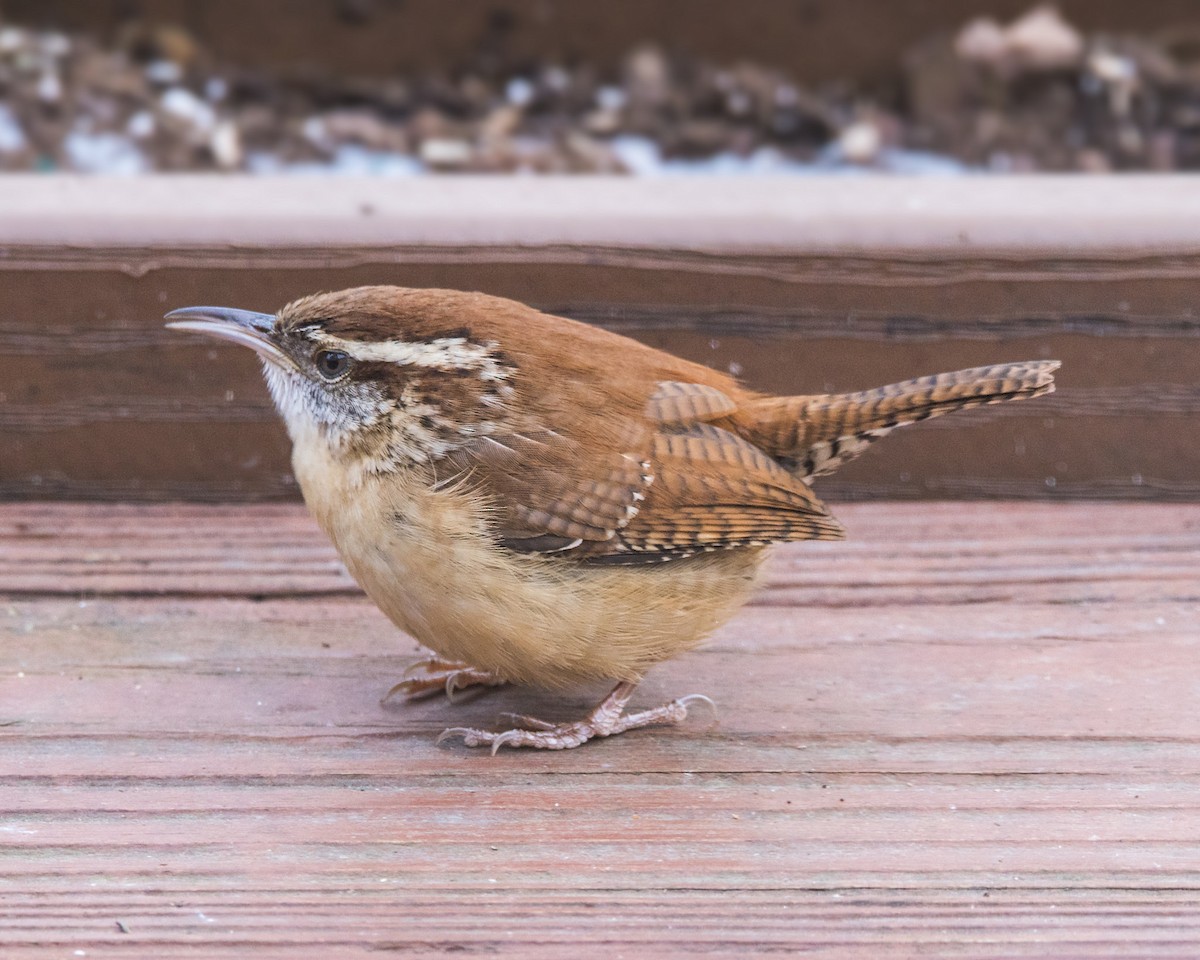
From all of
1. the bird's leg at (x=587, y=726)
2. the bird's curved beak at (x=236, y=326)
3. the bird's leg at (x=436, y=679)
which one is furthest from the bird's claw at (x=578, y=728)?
the bird's curved beak at (x=236, y=326)

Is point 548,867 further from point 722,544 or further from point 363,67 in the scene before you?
point 363,67

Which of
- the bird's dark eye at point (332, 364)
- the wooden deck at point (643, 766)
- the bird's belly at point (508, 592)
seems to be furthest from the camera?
the bird's dark eye at point (332, 364)

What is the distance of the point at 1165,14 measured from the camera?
5906mm

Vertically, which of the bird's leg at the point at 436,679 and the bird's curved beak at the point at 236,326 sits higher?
the bird's curved beak at the point at 236,326

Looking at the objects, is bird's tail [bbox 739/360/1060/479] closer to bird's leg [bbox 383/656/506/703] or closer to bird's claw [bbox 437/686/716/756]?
bird's claw [bbox 437/686/716/756]

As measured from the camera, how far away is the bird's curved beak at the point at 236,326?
3.34 metres

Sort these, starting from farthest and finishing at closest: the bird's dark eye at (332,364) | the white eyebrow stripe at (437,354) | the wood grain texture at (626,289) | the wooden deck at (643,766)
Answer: the wood grain texture at (626,289) < the bird's dark eye at (332,364) < the white eyebrow stripe at (437,354) < the wooden deck at (643,766)

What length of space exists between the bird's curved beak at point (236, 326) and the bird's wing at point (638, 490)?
0.53 meters

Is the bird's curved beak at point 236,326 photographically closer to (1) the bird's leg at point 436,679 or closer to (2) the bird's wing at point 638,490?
(2) the bird's wing at point 638,490

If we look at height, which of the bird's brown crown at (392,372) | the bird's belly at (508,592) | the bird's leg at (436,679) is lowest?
the bird's leg at (436,679)

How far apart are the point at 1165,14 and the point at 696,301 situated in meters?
3.18

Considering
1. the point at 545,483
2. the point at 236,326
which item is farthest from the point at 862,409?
the point at 236,326

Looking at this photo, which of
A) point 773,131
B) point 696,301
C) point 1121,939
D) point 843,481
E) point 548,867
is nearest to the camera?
point 1121,939

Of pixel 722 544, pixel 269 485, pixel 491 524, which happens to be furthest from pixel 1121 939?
pixel 269 485
